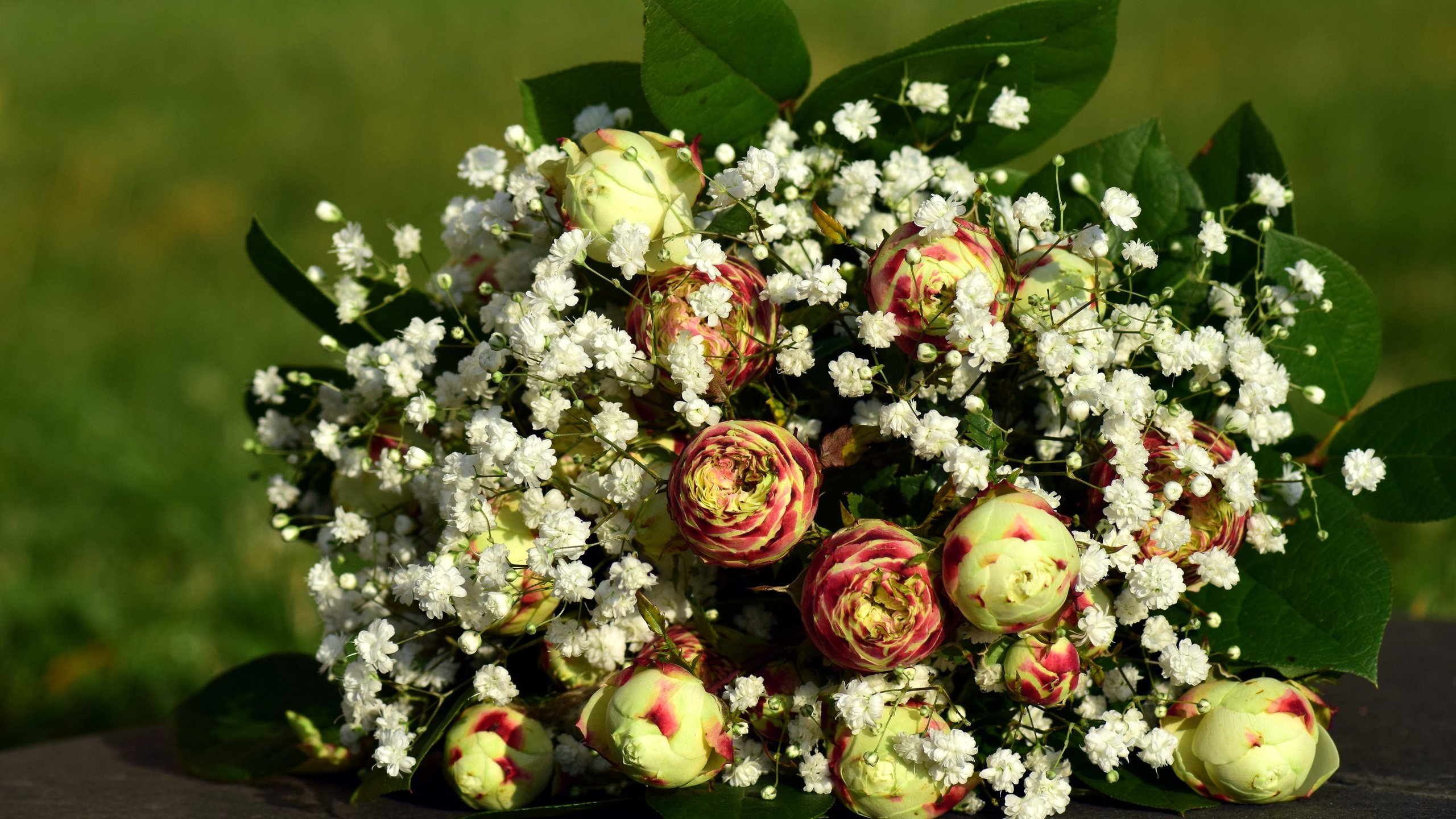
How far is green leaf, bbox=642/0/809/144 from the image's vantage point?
1056mm

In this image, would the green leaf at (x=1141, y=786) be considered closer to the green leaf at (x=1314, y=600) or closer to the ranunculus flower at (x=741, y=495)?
the green leaf at (x=1314, y=600)

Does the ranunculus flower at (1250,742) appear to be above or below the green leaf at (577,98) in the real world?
below

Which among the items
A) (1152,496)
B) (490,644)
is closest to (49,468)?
(490,644)

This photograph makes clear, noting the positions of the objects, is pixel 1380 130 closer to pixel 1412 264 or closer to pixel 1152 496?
pixel 1412 264

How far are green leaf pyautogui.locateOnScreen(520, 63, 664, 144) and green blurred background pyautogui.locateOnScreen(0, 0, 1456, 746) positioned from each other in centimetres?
46

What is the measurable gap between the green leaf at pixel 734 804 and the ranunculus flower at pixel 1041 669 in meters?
0.18

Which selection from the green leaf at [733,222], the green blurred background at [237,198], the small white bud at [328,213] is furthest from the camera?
the green blurred background at [237,198]

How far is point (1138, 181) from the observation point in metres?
1.17

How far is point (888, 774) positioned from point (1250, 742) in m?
0.29

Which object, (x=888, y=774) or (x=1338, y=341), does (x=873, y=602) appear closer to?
(x=888, y=774)

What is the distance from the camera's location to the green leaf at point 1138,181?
1.15 m

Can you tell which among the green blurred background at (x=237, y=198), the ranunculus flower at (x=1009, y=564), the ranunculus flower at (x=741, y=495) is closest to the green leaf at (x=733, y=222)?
the ranunculus flower at (x=741, y=495)

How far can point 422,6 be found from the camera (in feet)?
27.2

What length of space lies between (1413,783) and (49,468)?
3.10 meters
